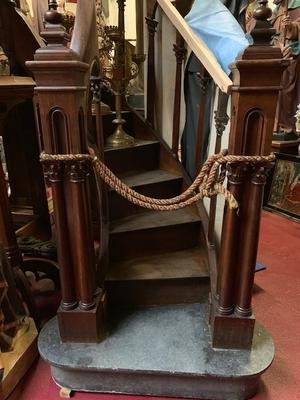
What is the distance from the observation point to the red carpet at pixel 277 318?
1307mm

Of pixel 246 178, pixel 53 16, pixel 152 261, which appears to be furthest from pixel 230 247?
pixel 53 16

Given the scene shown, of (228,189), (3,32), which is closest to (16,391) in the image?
(228,189)

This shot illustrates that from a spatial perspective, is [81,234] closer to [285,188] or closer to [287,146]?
[285,188]

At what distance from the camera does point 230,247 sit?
117cm

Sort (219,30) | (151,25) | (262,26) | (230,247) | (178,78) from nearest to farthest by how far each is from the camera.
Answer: (262,26), (230,247), (219,30), (178,78), (151,25)

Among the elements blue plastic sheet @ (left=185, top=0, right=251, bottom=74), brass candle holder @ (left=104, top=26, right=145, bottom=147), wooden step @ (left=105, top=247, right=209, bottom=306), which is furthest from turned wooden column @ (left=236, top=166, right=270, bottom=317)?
brass candle holder @ (left=104, top=26, right=145, bottom=147)

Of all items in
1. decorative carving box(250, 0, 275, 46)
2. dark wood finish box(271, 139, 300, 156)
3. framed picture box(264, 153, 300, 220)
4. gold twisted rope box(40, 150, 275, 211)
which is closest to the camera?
decorative carving box(250, 0, 275, 46)

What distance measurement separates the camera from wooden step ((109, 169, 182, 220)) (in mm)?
1791

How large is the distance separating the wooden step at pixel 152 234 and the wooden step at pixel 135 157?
402mm

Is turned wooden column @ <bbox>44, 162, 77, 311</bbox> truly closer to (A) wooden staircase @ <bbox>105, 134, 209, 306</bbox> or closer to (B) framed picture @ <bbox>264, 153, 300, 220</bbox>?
(A) wooden staircase @ <bbox>105, 134, 209, 306</bbox>

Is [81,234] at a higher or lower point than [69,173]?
lower

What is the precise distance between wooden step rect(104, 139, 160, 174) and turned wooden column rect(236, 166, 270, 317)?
1063 millimetres

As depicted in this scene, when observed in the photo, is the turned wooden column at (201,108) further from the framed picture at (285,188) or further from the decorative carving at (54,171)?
the framed picture at (285,188)

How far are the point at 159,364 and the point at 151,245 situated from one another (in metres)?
0.64
